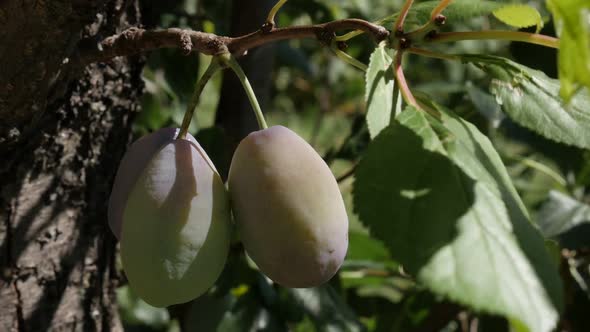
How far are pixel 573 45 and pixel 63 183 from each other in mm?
521

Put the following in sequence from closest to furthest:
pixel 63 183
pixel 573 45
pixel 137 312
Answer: pixel 573 45
pixel 63 183
pixel 137 312

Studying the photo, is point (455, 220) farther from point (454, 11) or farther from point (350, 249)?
point (350, 249)

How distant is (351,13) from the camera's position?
143 cm

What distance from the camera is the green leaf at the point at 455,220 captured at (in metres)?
0.50

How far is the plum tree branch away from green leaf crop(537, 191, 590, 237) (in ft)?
2.14

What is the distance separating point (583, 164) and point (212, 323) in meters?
0.70

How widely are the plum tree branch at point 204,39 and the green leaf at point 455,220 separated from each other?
0.26ft

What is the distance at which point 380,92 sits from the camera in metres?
0.61

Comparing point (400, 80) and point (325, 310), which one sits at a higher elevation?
point (400, 80)

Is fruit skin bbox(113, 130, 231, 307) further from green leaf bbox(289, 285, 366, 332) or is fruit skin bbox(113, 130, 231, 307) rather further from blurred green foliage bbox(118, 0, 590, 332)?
green leaf bbox(289, 285, 366, 332)

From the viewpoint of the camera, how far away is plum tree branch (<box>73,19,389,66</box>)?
59 centimetres

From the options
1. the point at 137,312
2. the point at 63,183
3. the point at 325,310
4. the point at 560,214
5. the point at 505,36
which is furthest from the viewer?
the point at 137,312

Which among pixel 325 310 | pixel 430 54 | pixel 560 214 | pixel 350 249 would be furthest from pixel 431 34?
pixel 350 249

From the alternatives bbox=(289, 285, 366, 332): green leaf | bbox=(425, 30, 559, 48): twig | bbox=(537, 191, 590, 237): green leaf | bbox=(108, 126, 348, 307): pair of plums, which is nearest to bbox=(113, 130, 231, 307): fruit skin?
bbox=(108, 126, 348, 307): pair of plums
